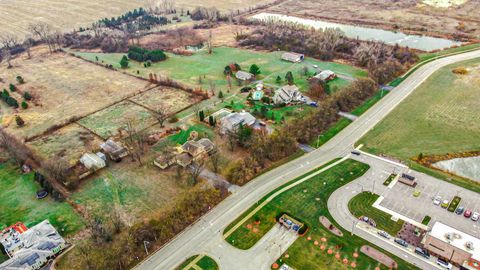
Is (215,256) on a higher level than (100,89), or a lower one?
lower

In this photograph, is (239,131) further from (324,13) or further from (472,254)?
(324,13)

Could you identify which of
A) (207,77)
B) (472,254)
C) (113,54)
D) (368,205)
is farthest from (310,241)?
(113,54)

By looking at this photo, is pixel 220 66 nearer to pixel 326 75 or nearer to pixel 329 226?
pixel 326 75

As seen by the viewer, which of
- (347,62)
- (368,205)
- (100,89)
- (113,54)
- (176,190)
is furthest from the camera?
(113,54)

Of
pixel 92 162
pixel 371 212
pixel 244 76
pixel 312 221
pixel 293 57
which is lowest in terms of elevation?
pixel 312 221

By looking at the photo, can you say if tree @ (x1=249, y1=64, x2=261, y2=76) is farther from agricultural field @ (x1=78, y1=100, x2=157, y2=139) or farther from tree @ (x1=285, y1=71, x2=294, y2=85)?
agricultural field @ (x1=78, y1=100, x2=157, y2=139)

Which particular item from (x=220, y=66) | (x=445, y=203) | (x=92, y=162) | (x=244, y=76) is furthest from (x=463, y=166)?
(x=220, y=66)

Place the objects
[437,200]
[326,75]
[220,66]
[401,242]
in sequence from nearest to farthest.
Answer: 1. [401,242]
2. [437,200]
3. [326,75]
4. [220,66]
